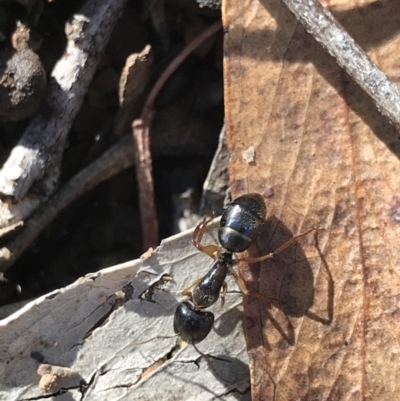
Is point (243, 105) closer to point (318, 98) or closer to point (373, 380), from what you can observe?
point (318, 98)

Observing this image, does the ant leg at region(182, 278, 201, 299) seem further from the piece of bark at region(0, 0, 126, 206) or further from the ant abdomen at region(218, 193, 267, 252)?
the piece of bark at region(0, 0, 126, 206)

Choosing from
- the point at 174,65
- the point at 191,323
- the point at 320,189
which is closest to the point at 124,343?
the point at 191,323

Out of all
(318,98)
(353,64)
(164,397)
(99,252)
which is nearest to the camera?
(353,64)

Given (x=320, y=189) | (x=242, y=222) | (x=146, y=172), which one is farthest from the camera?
(x=146, y=172)

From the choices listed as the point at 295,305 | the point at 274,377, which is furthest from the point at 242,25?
the point at 274,377

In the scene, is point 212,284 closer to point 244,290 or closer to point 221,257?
point 221,257
